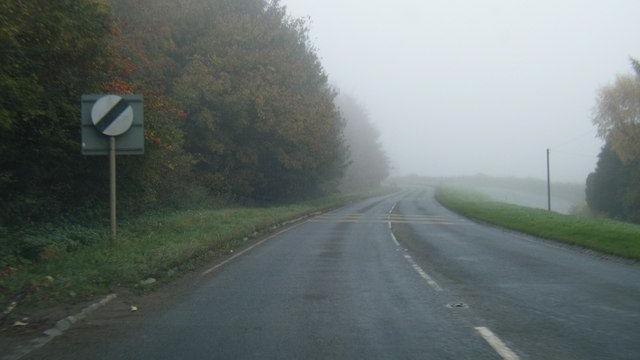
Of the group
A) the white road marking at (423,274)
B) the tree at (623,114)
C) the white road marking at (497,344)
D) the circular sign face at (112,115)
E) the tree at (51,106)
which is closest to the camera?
the white road marking at (497,344)

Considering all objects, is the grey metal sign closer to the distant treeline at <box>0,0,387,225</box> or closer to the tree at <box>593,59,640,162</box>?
the distant treeline at <box>0,0,387,225</box>

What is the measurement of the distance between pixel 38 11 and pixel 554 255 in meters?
14.0

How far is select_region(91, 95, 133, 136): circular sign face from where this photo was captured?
1366 cm

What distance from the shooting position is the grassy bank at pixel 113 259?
9117 millimetres

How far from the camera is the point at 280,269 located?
39.8 ft

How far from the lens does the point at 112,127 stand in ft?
45.5

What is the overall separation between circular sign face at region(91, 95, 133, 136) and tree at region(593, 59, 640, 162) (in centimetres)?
4321

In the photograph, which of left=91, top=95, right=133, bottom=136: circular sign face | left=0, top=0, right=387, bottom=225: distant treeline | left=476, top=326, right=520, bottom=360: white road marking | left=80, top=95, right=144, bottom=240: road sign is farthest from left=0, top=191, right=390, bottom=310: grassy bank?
left=476, top=326, right=520, bottom=360: white road marking

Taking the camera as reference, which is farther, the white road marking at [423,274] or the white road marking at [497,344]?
the white road marking at [423,274]

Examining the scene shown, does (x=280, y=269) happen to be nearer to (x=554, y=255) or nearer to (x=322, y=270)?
(x=322, y=270)

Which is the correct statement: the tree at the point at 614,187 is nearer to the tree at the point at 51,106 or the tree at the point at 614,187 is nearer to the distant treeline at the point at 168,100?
the distant treeline at the point at 168,100

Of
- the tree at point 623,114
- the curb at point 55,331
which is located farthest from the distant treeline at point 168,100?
the tree at point 623,114

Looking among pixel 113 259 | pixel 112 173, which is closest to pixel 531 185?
pixel 112 173

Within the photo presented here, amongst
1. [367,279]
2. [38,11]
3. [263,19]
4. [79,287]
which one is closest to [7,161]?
[38,11]
